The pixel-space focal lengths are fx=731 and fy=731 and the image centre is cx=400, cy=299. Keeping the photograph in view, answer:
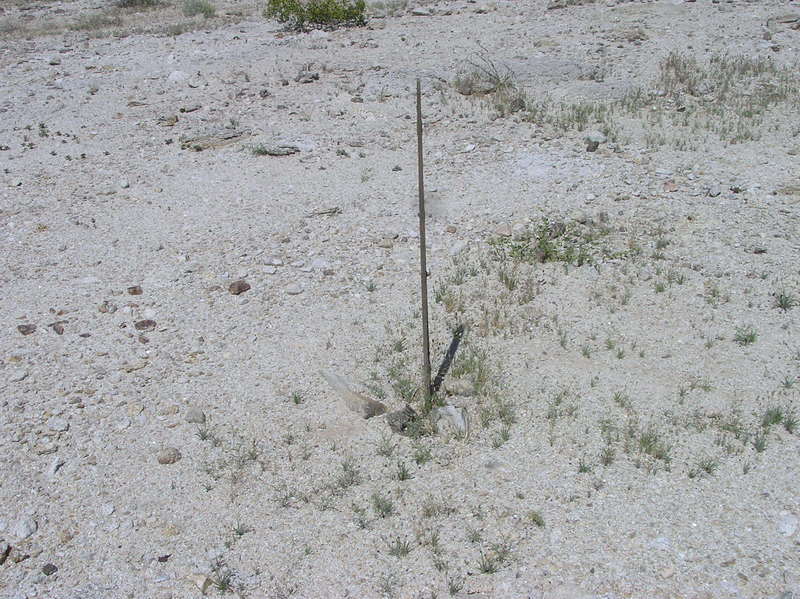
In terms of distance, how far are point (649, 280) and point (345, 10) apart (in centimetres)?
957

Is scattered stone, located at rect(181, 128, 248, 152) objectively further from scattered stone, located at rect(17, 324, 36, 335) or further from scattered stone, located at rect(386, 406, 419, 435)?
scattered stone, located at rect(386, 406, 419, 435)

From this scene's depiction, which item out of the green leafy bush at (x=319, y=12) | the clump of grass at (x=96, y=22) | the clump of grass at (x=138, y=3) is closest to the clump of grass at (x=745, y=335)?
the green leafy bush at (x=319, y=12)

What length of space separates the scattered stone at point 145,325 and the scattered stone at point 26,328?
78cm

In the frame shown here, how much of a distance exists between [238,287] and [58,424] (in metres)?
1.94

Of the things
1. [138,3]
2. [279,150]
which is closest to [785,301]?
[279,150]

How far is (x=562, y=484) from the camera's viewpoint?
4.32m

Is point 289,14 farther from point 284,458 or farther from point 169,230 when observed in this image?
point 284,458

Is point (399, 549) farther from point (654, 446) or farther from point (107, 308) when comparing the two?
point (107, 308)

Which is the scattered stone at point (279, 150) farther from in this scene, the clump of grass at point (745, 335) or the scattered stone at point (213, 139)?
the clump of grass at point (745, 335)

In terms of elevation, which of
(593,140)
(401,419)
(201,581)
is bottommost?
(201,581)

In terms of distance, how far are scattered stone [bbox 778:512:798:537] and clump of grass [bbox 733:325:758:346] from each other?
5.46 feet

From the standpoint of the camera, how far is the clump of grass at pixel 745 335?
536 cm

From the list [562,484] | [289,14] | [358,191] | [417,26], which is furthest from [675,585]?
[289,14]

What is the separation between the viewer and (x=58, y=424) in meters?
4.86
